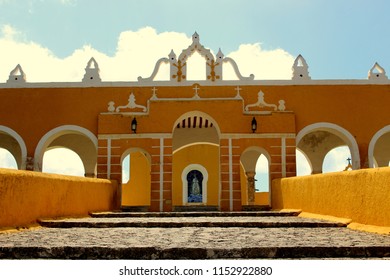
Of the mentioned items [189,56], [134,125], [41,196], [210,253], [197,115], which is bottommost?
[210,253]

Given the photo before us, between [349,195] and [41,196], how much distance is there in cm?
528

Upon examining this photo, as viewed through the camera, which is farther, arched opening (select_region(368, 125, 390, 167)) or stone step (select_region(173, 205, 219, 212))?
arched opening (select_region(368, 125, 390, 167))

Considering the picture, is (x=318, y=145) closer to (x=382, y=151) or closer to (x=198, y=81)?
(x=382, y=151)

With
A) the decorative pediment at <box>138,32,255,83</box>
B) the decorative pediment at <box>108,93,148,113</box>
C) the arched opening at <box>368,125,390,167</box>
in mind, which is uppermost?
the decorative pediment at <box>138,32,255,83</box>

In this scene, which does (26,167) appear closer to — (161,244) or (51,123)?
(51,123)

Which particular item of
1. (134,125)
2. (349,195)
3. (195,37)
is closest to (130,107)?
(134,125)

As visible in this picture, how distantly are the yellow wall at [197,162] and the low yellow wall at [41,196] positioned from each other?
9.42 meters

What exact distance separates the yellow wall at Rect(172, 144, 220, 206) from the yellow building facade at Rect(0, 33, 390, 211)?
541cm

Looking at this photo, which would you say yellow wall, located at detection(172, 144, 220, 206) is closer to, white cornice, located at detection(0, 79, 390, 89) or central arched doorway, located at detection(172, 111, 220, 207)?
central arched doorway, located at detection(172, 111, 220, 207)

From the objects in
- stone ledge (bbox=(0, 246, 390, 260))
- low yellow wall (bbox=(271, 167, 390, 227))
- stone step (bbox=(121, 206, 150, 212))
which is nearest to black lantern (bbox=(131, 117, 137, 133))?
stone step (bbox=(121, 206, 150, 212))

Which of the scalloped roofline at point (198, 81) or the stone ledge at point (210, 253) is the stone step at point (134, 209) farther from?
the stone ledge at point (210, 253)

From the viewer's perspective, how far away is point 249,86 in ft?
49.6

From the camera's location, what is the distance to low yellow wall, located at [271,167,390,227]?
19.5 feet

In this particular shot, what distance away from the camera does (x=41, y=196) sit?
7793mm
